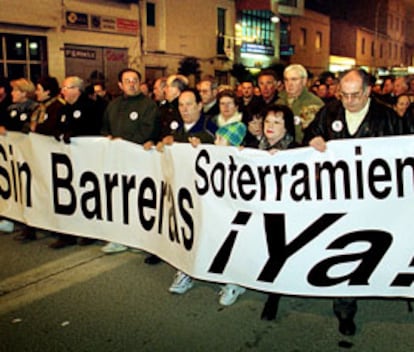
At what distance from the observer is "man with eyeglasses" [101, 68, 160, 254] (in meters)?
5.57

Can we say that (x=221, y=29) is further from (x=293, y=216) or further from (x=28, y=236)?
(x=293, y=216)

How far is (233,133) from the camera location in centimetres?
456

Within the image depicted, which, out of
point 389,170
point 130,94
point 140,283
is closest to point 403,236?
point 389,170

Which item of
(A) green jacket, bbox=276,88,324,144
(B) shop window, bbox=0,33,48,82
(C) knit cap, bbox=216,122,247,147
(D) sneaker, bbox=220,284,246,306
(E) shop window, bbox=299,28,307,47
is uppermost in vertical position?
(E) shop window, bbox=299,28,307,47

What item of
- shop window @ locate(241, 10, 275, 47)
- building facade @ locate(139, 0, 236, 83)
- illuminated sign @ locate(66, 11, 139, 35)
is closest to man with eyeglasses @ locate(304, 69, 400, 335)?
illuminated sign @ locate(66, 11, 139, 35)

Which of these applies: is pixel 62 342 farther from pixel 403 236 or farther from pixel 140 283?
pixel 403 236

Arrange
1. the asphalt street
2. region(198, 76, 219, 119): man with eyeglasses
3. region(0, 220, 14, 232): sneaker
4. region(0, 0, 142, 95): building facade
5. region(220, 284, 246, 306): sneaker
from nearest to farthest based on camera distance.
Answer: the asphalt street < region(220, 284, 246, 306): sneaker < region(198, 76, 219, 119): man with eyeglasses < region(0, 220, 14, 232): sneaker < region(0, 0, 142, 95): building facade

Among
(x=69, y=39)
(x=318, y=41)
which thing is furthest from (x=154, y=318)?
(x=318, y=41)

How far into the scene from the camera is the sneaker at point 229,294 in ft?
14.1

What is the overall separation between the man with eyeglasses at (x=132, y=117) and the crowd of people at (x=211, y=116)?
0.01 m

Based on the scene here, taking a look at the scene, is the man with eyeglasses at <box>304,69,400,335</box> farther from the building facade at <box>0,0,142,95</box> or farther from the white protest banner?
the building facade at <box>0,0,142,95</box>

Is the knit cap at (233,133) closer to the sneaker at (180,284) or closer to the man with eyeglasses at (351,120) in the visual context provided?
the man with eyeglasses at (351,120)

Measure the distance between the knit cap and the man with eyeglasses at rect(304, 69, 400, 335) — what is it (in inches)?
27.0

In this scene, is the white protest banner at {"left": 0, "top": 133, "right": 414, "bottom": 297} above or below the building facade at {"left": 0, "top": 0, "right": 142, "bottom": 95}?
below
